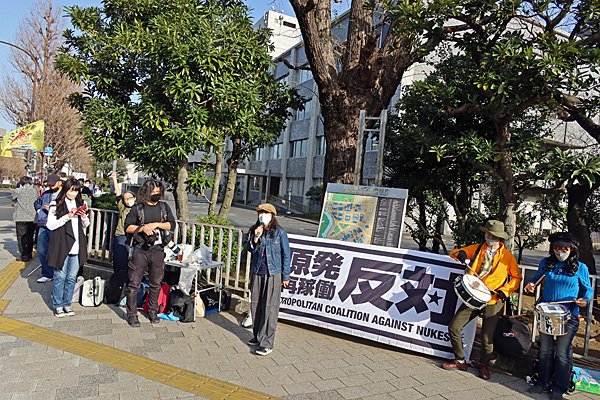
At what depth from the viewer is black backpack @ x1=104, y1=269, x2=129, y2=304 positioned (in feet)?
20.3

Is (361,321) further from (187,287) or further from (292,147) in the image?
(292,147)

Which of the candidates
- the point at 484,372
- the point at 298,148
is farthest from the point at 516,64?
the point at 298,148

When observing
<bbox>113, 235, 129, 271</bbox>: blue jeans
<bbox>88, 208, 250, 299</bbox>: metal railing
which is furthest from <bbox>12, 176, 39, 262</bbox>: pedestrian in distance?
<bbox>113, 235, 129, 271</bbox>: blue jeans

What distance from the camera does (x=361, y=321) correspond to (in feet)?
16.9

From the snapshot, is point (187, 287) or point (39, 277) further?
point (39, 277)

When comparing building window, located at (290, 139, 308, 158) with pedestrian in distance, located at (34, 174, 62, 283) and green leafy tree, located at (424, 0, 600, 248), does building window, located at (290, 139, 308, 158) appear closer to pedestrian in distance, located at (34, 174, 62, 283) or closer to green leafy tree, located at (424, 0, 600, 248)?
pedestrian in distance, located at (34, 174, 62, 283)

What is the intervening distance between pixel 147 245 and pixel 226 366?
197cm

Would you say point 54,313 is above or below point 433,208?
below

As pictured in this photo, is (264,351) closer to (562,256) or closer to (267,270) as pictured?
(267,270)

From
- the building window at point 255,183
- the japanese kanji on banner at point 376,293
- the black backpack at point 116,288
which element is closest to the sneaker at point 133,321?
the black backpack at point 116,288

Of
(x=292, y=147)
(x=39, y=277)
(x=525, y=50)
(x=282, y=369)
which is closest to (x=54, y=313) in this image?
(x=39, y=277)

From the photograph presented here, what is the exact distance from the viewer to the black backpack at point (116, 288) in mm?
6188

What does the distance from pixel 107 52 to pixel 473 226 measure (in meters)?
7.52

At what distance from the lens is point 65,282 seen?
5.55m
